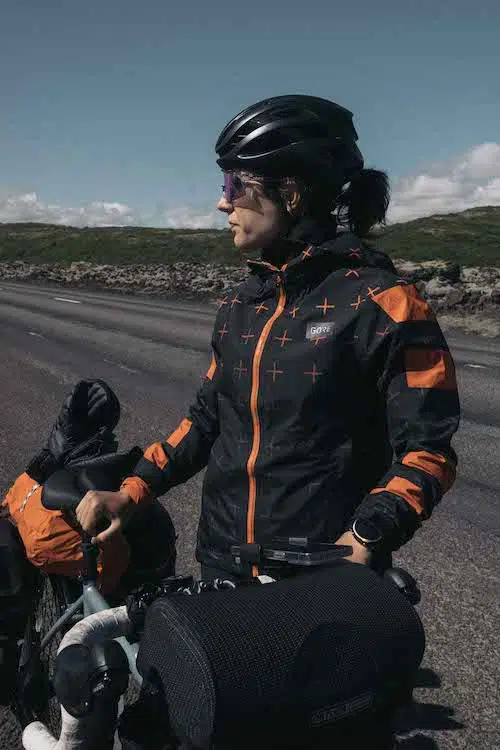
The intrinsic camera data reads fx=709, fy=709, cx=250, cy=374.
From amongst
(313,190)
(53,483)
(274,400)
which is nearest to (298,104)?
(313,190)

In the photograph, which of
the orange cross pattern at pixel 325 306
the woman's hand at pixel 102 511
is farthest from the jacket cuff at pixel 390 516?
the woman's hand at pixel 102 511

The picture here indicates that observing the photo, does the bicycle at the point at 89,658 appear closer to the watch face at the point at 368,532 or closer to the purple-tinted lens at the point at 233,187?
the watch face at the point at 368,532

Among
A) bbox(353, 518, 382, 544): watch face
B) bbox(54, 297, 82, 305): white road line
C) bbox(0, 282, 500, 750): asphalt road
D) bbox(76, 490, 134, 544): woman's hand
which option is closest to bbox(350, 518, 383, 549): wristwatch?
bbox(353, 518, 382, 544): watch face

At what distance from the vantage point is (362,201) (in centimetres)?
205

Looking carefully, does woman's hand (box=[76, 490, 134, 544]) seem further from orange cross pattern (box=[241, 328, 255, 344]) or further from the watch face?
the watch face

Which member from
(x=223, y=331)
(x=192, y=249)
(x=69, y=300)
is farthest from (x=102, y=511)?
(x=192, y=249)

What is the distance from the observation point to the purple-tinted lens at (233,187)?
1.99 metres

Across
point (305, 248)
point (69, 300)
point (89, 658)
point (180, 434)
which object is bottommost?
point (69, 300)

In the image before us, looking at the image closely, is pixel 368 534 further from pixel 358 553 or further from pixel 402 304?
pixel 402 304

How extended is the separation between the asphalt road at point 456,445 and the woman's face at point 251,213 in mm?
2121

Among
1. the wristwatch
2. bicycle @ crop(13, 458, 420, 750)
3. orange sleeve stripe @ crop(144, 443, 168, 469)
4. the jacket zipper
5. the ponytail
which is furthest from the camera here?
orange sleeve stripe @ crop(144, 443, 168, 469)

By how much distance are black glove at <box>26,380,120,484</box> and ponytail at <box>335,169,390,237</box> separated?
4.08ft

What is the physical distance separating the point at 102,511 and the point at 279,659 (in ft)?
2.98

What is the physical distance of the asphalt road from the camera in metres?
3.22
